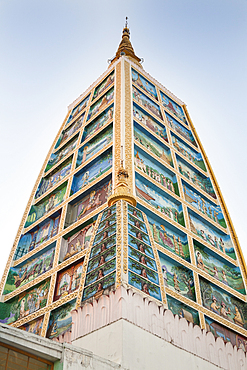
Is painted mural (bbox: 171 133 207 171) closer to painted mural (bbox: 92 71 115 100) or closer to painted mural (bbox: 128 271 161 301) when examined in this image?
painted mural (bbox: 92 71 115 100)

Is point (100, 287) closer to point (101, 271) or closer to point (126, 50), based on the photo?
point (101, 271)

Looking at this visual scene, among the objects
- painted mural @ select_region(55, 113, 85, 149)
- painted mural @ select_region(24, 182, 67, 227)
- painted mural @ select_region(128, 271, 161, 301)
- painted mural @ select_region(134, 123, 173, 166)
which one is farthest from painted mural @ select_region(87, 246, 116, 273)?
painted mural @ select_region(55, 113, 85, 149)

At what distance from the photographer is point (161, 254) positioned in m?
12.2

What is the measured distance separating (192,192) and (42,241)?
5729 mm

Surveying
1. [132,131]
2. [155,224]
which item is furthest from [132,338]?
[132,131]

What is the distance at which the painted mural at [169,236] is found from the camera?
1287cm

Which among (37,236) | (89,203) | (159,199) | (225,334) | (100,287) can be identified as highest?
(37,236)

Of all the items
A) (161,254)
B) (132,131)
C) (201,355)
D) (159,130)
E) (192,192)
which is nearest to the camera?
(201,355)

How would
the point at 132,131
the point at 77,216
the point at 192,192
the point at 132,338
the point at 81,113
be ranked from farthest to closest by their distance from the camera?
the point at 81,113 → the point at 192,192 → the point at 132,131 → the point at 77,216 → the point at 132,338

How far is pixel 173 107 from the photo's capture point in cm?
2211

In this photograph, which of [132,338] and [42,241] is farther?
[42,241]

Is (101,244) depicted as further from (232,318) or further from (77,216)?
(232,318)

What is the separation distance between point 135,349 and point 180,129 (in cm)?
1423

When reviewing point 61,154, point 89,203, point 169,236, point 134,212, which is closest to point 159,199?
point 169,236
